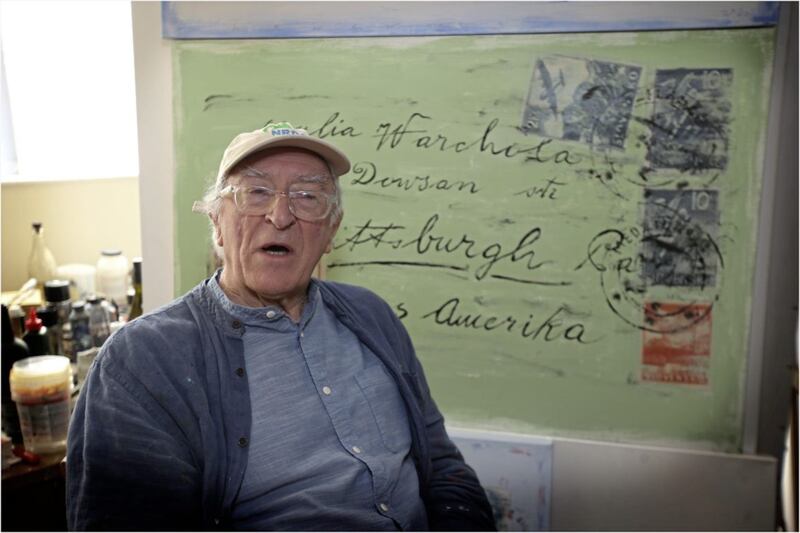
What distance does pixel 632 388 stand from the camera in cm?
147

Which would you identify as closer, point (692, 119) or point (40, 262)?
point (692, 119)

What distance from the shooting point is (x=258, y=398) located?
940 millimetres

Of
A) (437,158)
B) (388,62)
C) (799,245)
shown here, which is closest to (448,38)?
(388,62)

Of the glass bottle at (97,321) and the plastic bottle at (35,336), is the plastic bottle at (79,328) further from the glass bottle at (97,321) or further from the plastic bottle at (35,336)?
the plastic bottle at (35,336)

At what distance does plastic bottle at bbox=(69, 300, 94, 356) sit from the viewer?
5.70 feet

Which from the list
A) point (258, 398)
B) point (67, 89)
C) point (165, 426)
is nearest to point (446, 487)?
point (258, 398)

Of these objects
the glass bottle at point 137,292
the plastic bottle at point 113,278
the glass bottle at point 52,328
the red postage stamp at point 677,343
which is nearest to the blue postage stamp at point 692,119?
the red postage stamp at point 677,343

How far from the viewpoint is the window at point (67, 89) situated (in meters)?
1.86

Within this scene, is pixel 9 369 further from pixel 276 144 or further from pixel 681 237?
pixel 681 237

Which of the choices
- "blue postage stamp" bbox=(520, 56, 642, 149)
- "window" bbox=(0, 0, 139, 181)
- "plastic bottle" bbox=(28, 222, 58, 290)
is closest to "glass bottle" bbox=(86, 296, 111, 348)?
"window" bbox=(0, 0, 139, 181)

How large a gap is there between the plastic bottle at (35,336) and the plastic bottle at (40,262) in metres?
0.72

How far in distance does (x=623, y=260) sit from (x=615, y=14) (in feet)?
1.61

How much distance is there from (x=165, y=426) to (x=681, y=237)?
105cm

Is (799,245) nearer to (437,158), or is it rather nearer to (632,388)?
(632,388)
